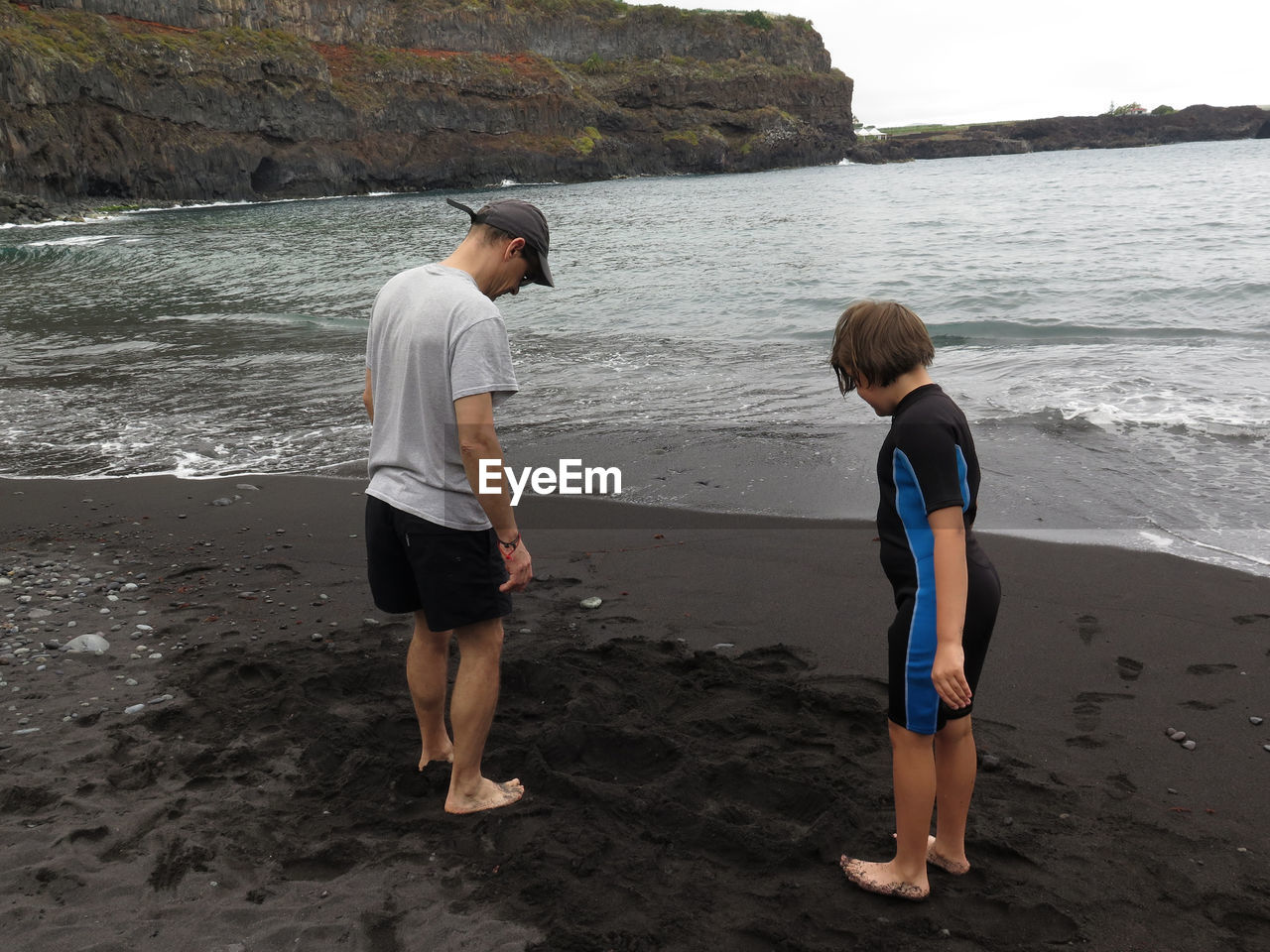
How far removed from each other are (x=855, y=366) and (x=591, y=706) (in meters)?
1.86

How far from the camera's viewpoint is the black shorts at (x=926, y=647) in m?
2.52

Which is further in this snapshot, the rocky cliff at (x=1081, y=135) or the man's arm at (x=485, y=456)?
the rocky cliff at (x=1081, y=135)

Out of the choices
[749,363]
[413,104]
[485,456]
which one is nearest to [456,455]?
[485,456]

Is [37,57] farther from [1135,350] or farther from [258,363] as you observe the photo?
[1135,350]

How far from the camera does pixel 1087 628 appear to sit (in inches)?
175

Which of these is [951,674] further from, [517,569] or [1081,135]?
[1081,135]

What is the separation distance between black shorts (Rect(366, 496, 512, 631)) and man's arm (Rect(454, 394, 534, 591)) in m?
0.07

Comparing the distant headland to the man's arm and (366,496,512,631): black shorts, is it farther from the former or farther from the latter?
the man's arm

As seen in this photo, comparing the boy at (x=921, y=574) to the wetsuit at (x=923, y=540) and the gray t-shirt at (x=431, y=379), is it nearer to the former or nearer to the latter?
the wetsuit at (x=923, y=540)

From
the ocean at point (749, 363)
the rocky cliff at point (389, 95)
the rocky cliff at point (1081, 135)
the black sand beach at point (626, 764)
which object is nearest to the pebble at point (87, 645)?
the black sand beach at point (626, 764)

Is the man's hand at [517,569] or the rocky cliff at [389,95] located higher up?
the rocky cliff at [389,95]

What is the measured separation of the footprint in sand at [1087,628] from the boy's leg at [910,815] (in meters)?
2.13

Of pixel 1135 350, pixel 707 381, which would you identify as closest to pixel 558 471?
pixel 707 381

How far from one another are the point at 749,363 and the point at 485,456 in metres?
9.40
